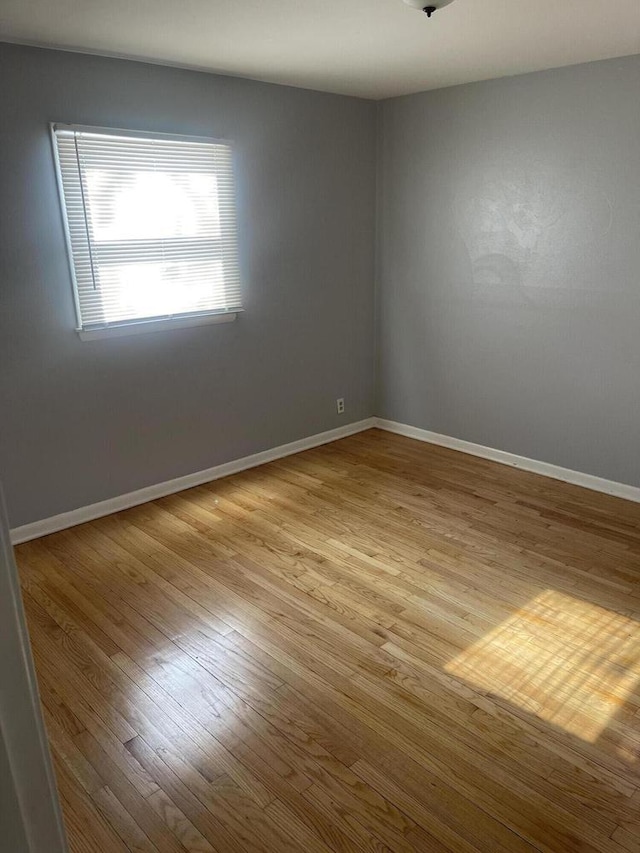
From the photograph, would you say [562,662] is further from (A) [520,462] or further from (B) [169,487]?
(B) [169,487]

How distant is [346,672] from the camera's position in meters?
2.30

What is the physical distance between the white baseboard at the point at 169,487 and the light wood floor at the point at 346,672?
0.10m

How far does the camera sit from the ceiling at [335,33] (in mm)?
2430

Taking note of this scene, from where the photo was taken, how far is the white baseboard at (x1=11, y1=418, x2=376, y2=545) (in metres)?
3.38

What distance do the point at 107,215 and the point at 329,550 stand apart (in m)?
2.08

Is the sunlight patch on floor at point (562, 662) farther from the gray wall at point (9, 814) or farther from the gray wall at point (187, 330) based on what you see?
the gray wall at point (187, 330)

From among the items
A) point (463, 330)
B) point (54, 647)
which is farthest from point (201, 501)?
point (463, 330)

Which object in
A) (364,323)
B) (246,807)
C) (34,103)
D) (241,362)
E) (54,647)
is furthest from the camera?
(364,323)

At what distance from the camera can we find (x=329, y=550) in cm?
318

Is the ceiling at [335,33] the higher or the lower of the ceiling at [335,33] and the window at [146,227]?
the higher

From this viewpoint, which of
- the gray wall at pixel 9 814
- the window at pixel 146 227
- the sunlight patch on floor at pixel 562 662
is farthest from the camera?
the window at pixel 146 227

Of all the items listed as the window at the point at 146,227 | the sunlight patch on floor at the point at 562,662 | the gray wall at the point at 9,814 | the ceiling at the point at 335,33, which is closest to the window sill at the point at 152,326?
the window at the point at 146,227

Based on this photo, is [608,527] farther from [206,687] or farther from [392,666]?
[206,687]

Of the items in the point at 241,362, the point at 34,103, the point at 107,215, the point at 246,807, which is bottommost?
the point at 246,807
